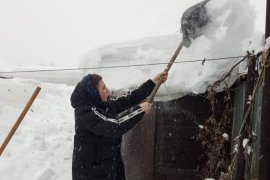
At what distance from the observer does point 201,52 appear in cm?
509

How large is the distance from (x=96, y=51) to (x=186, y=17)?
78.3 inches

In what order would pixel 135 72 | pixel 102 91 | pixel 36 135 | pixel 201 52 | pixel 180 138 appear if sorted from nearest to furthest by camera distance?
pixel 102 91, pixel 201 52, pixel 180 138, pixel 135 72, pixel 36 135

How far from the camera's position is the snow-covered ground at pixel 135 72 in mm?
4875

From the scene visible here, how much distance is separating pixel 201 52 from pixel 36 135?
5.22 meters

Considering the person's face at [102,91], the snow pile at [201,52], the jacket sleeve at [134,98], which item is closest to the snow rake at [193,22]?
the snow pile at [201,52]

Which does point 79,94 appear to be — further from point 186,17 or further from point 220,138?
point 220,138

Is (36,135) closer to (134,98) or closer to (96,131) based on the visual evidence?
(134,98)

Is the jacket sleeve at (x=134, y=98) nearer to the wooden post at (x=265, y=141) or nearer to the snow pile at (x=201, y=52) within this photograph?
the snow pile at (x=201, y=52)

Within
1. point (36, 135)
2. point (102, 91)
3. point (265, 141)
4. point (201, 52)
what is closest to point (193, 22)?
point (201, 52)

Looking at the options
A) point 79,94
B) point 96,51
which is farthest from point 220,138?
point 96,51

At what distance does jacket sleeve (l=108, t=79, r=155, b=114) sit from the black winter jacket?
12.7 inches

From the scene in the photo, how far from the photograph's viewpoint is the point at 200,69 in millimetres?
5062

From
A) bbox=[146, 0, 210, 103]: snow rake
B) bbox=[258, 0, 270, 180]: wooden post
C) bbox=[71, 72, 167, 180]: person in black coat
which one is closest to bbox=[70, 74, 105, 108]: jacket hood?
bbox=[71, 72, 167, 180]: person in black coat

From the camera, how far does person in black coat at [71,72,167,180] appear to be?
4.06 meters
